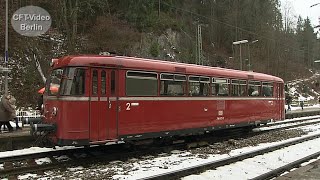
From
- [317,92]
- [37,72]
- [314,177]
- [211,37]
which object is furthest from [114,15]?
[317,92]

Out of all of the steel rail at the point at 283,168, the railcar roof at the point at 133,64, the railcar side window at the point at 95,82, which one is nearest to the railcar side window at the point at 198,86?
the railcar roof at the point at 133,64

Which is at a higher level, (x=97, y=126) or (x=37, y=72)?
(x=37, y=72)

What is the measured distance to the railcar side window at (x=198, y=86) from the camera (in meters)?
13.3

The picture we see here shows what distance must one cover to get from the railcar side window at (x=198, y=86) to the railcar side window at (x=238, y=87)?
2048 millimetres

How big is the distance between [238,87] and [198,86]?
3.18m

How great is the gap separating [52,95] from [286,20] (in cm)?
5954

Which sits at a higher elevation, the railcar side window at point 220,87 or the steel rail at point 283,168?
the railcar side window at point 220,87

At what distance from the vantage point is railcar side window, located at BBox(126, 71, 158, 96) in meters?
11.0

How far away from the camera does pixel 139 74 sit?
11297mm

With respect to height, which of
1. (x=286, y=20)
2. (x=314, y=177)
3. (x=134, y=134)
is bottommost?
(x=314, y=177)

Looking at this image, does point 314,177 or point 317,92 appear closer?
point 314,177

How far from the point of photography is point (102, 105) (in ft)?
34.1

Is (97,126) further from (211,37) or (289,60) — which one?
(289,60)

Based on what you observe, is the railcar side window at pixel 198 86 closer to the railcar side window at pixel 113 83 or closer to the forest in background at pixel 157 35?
the railcar side window at pixel 113 83
